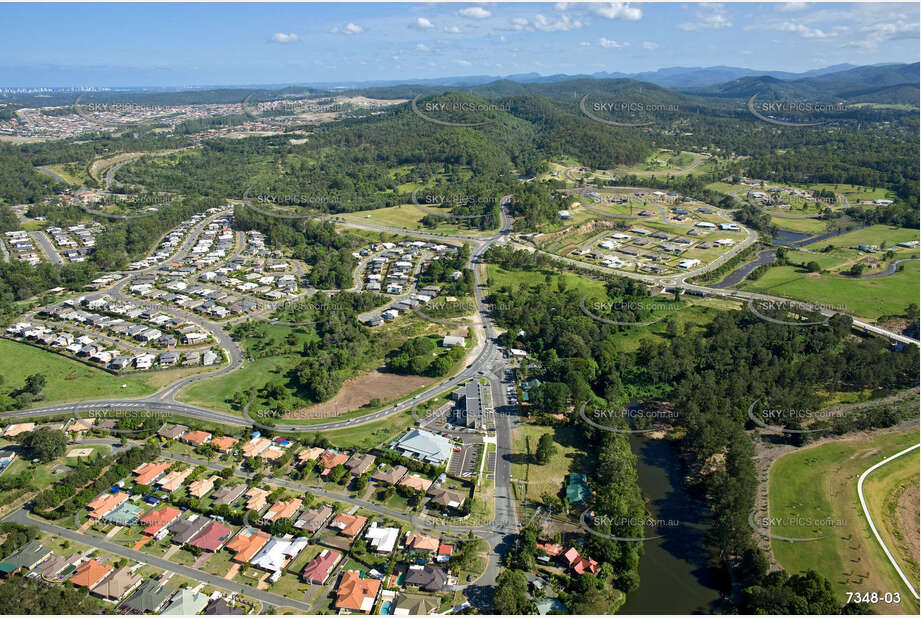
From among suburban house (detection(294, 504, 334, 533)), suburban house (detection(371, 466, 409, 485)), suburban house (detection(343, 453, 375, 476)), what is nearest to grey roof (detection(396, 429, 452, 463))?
suburban house (detection(371, 466, 409, 485))

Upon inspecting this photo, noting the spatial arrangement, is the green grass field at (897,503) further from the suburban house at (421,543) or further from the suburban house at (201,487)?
the suburban house at (201,487)

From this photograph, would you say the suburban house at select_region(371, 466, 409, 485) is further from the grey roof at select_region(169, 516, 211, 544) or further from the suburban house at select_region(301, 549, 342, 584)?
the grey roof at select_region(169, 516, 211, 544)

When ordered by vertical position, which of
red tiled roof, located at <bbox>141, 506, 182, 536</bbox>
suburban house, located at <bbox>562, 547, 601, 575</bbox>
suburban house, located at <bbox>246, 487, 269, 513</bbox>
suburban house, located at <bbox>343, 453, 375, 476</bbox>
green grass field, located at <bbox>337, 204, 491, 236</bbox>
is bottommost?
suburban house, located at <bbox>562, 547, 601, 575</bbox>

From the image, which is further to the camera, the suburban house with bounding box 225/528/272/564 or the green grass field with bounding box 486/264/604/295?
the green grass field with bounding box 486/264/604/295

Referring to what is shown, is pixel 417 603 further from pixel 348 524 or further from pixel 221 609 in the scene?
pixel 221 609

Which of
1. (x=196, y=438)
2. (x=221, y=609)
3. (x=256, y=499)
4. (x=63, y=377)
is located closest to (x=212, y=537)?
(x=256, y=499)

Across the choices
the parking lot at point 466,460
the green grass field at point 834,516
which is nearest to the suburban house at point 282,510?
the parking lot at point 466,460

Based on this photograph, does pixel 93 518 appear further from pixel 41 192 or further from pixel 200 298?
pixel 41 192
